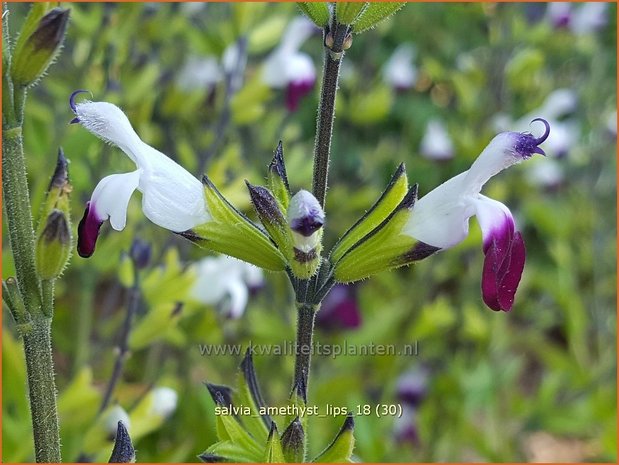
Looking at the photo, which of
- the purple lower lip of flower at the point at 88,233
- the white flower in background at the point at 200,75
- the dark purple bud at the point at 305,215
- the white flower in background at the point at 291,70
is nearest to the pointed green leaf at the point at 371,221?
the dark purple bud at the point at 305,215

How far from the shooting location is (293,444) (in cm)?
67

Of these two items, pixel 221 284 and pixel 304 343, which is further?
pixel 221 284

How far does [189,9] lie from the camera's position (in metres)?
1.77

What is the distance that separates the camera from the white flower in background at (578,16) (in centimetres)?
211

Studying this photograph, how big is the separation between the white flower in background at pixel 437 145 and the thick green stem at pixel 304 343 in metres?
1.40

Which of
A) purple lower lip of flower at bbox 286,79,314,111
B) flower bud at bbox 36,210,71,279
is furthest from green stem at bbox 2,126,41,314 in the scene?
purple lower lip of flower at bbox 286,79,314,111

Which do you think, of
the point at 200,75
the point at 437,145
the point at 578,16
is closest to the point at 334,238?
the point at 437,145

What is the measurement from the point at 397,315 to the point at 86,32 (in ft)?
3.35

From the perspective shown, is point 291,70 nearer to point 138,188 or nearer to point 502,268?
point 138,188

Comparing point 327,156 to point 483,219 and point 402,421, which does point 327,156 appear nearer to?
point 483,219

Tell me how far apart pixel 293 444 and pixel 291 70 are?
1.10m

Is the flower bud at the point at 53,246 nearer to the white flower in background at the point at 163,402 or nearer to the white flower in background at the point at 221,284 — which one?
the white flower in background at the point at 163,402

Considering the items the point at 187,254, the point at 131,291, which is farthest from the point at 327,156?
the point at 187,254

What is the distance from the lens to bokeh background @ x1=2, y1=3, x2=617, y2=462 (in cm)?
136
